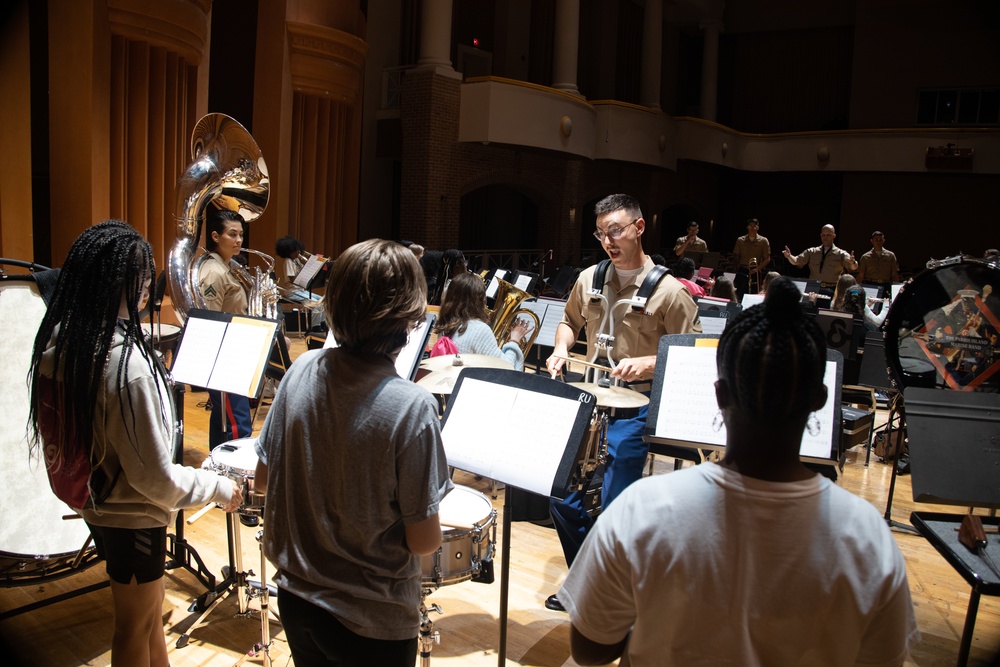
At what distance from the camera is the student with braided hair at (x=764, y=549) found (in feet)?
3.93

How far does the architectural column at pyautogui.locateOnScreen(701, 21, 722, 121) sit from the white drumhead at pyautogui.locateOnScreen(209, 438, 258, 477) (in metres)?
22.7

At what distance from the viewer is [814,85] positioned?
23.3m

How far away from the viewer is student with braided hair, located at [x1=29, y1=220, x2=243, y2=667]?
82.4 inches

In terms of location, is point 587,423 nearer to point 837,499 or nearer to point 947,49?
point 837,499

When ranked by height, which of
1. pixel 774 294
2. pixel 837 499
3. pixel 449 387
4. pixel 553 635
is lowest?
pixel 553 635

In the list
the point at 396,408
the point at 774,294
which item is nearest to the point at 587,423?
the point at 396,408

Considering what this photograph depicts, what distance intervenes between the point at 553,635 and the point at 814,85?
23.9 metres

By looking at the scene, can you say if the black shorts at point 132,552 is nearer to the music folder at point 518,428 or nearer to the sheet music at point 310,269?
the music folder at point 518,428

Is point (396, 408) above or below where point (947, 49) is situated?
below

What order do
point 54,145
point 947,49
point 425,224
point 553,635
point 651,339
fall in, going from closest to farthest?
point 553,635, point 651,339, point 54,145, point 425,224, point 947,49

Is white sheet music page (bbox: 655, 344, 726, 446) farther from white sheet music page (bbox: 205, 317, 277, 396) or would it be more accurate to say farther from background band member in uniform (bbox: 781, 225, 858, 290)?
background band member in uniform (bbox: 781, 225, 858, 290)

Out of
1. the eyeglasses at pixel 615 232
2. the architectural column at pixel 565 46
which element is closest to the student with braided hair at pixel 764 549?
the eyeglasses at pixel 615 232

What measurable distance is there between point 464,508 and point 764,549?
1.49m

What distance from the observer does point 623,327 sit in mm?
3697
